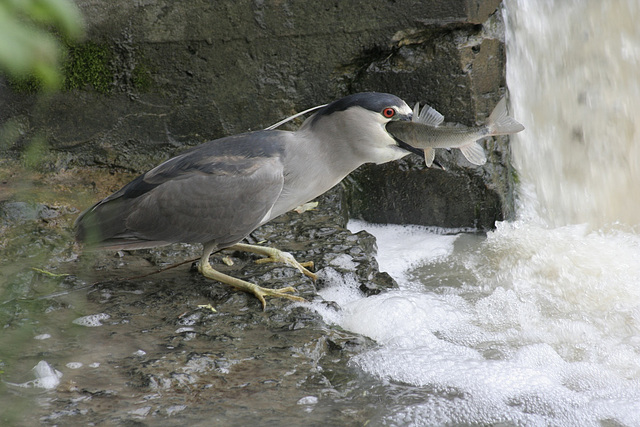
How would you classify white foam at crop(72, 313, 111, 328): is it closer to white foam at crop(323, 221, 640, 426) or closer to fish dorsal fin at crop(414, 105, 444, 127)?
white foam at crop(323, 221, 640, 426)

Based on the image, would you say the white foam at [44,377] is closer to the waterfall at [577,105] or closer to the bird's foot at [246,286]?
the bird's foot at [246,286]

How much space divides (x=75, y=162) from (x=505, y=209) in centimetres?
307

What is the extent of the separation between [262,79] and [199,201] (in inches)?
63.2

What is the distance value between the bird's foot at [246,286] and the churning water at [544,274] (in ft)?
0.99

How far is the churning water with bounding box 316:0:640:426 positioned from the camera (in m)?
2.61

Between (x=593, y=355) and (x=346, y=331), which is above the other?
(x=346, y=331)

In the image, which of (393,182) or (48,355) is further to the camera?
(393,182)

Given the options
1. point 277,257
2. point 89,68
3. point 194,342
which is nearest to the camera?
point 194,342

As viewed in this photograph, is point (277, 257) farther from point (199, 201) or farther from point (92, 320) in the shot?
point (92, 320)

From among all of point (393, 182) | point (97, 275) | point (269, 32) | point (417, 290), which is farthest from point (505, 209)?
point (97, 275)

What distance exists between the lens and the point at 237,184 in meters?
3.21

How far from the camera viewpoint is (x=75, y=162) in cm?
464

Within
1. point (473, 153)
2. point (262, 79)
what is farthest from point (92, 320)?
point (262, 79)

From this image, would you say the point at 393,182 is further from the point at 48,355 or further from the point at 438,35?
the point at 48,355
